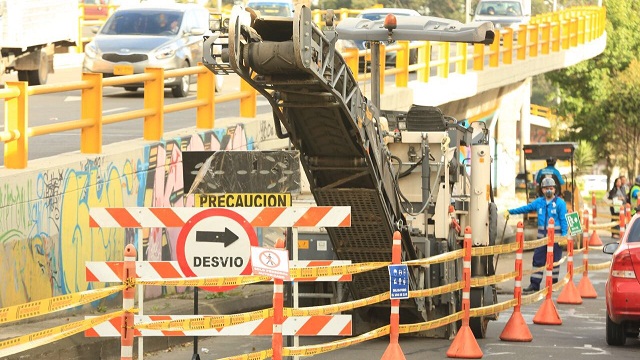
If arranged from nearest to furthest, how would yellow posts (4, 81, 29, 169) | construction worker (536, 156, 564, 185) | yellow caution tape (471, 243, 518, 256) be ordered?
yellow posts (4, 81, 29, 169), yellow caution tape (471, 243, 518, 256), construction worker (536, 156, 564, 185)

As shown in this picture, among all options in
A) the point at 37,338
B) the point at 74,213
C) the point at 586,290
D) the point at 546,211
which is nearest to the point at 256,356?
the point at 37,338

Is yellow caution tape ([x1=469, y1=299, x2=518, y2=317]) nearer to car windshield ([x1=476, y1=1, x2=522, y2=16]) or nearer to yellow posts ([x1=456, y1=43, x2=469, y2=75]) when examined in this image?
yellow posts ([x1=456, y1=43, x2=469, y2=75])

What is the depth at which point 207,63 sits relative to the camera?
1152cm

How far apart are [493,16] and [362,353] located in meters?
45.5

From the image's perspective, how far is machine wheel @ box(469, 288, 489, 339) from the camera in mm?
15297

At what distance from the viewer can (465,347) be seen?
13594 mm

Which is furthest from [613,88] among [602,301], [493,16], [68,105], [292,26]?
[292,26]

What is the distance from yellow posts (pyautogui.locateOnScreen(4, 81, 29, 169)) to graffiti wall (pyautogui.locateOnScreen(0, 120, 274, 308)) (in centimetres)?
18

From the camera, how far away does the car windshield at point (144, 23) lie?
31.2m

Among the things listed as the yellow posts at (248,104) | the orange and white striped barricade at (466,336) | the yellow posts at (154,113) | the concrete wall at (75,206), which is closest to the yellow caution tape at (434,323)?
the orange and white striped barricade at (466,336)

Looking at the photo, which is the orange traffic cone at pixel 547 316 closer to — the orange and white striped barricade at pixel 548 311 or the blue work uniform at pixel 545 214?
the orange and white striped barricade at pixel 548 311

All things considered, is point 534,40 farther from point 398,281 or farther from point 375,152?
point 398,281

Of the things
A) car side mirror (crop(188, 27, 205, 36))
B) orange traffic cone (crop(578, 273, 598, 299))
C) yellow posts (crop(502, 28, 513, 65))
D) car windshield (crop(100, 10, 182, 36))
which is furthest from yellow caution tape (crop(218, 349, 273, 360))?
yellow posts (crop(502, 28, 513, 65))

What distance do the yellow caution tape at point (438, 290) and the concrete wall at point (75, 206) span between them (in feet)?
11.4
